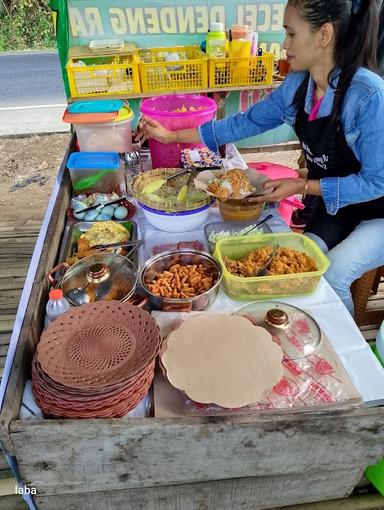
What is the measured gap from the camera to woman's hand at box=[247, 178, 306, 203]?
1.94 metres

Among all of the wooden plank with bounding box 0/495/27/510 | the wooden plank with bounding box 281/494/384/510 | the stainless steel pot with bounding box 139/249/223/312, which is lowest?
the wooden plank with bounding box 0/495/27/510

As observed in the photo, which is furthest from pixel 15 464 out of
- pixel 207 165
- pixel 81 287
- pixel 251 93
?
pixel 251 93

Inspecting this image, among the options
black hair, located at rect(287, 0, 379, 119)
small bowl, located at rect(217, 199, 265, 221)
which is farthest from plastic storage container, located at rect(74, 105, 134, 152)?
black hair, located at rect(287, 0, 379, 119)

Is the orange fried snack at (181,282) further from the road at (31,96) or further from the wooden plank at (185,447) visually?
the road at (31,96)

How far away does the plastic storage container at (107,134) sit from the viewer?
2.49m

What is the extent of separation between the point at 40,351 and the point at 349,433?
36.9 inches

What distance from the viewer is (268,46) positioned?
3.99m

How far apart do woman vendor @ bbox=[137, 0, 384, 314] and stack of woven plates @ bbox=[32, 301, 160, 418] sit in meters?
1.00

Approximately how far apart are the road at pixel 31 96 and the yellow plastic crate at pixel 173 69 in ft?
13.7

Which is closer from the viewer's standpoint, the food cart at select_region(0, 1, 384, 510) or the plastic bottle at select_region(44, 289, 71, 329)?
the food cart at select_region(0, 1, 384, 510)

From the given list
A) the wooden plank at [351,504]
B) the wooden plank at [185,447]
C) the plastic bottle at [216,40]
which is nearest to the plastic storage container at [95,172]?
the wooden plank at [185,447]

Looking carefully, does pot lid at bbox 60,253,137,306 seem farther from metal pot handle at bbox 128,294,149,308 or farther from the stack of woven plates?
the stack of woven plates

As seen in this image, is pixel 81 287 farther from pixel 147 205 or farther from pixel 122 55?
pixel 122 55

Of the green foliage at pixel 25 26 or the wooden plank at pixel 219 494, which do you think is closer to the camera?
the wooden plank at pixel 219 494
